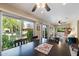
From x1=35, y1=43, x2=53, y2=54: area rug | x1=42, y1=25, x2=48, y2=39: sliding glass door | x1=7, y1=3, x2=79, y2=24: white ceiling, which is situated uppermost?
x1=7, y1=3, x2=79, y2=24: white ceiling

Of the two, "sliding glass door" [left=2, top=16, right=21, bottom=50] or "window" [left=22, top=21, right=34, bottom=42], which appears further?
"window" [left=22, top=21, right=34, bottom=42]

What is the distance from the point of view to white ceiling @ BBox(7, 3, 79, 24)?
1.83 metres

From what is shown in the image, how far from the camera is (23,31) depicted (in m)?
1.98

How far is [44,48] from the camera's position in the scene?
201 centimetres

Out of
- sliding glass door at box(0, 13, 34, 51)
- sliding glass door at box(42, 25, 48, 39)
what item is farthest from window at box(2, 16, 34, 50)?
sliding glass door at box(42, 25, 48, 39)

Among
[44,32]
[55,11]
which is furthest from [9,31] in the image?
[55,11]

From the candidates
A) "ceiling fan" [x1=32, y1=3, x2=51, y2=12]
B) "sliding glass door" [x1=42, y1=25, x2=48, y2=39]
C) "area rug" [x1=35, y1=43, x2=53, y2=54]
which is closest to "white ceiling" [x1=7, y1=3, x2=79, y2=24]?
"ceiling fan" [x1=32, y1=3, x2=51, y2=12]

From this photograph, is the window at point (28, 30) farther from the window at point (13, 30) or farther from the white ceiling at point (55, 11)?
the white ceiling at point (55, 11)

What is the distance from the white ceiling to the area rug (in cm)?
44

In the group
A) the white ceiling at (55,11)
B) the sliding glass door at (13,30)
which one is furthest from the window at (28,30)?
the white ceiling at (55,11)

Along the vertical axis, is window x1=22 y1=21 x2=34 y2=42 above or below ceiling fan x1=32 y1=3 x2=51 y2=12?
below

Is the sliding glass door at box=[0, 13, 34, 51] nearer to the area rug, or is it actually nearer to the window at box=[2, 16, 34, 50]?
the window at box=[2, 16, 34, 50]

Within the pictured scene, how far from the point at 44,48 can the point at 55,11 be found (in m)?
0.70

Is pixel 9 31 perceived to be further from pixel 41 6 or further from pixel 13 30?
pixel 41 6
